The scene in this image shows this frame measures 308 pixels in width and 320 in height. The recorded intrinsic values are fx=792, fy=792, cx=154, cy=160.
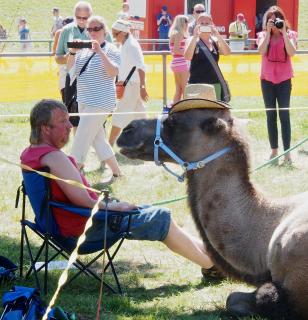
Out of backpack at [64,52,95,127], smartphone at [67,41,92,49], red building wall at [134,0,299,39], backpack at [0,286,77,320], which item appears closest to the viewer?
backpack at [0,286,77,320]

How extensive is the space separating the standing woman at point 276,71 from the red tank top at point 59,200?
5522mm

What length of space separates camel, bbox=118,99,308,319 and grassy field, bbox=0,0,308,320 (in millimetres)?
250

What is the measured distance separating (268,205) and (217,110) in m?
0.69

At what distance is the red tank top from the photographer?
5668mm

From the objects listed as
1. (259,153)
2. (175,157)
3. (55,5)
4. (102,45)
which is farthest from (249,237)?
(55,5)

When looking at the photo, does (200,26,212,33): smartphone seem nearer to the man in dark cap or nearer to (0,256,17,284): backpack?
(0,256,17,284): backpack

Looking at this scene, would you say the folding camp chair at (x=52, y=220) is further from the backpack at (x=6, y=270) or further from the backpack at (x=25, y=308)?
the backpack at (x=25, y=308)

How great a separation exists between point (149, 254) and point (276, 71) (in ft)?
15.6

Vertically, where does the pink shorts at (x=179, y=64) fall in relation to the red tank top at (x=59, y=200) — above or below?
above

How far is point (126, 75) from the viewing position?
36.6 feet

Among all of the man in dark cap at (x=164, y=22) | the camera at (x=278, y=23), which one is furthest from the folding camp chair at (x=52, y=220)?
the man in dark cap at (x=164, y=22)

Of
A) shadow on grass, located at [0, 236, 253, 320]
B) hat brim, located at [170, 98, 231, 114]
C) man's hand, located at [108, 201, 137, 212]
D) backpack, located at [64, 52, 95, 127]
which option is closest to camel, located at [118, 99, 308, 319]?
hat brim, located at [170, 98, 231, 114]

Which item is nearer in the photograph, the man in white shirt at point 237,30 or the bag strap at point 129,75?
the bag strap at point 129,75

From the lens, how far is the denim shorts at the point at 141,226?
18.8 ft
